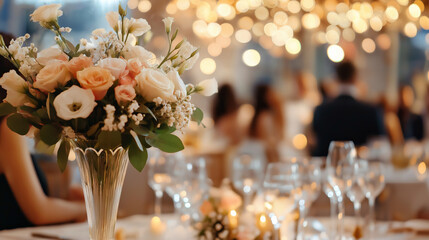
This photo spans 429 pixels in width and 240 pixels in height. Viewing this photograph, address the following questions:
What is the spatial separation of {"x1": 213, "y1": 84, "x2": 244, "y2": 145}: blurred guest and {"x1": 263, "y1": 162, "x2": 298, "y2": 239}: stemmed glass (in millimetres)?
3627

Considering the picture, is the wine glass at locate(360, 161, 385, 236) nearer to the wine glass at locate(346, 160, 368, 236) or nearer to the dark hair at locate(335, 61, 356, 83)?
the wine glass at locate(346, 160, 368, 236)

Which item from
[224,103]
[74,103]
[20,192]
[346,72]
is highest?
[346,72]

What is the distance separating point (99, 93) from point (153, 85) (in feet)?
0.36

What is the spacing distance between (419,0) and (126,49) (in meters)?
4.69

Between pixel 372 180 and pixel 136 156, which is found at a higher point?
pixel 136 156

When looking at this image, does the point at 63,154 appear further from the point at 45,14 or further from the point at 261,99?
the point at 261,99

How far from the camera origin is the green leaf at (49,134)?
3.63ft

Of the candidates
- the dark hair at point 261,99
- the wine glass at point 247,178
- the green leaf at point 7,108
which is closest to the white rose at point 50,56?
the green leaf at point 7,108

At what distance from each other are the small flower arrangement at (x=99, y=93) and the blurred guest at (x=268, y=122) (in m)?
3.59

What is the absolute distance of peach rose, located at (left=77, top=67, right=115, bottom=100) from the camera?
3.53 feet

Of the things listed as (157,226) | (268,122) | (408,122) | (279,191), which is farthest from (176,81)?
→ (408,122)

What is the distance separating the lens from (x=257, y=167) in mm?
2164

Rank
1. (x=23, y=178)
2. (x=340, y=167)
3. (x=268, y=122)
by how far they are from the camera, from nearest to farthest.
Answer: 1. (x=340, y=167)
2. (x=23, y=178)
3. (x=268, y=122)

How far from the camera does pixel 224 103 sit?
5316mm
